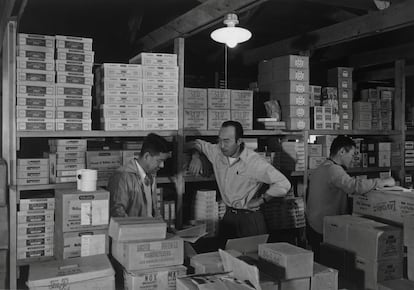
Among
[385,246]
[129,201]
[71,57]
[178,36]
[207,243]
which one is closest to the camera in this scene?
[385,246]

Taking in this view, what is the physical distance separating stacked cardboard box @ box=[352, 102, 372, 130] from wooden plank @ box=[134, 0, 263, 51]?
2582mm

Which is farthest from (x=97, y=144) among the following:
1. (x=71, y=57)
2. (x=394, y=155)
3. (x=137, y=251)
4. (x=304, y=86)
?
(x=394, y=155)

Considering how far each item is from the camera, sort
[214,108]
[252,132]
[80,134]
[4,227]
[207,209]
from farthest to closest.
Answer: [252,132] < [214,108] < [207,209] < [80,134] < [4,227]

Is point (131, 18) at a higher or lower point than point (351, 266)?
higher

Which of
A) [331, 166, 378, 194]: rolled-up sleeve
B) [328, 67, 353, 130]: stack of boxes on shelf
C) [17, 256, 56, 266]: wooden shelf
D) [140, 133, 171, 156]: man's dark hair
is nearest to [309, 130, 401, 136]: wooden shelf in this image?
[328, 67, 353, 130]: stack of boxes on shelf

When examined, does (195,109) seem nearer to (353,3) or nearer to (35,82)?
(35,82)

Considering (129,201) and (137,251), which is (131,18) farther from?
(137,251)

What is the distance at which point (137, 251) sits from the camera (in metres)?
2.61

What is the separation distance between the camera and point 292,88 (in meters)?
4.84

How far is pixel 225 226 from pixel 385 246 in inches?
53.9

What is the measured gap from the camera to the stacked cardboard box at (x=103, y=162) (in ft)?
12.8

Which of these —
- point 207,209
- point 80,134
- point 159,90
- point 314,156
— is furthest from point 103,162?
point 314,156

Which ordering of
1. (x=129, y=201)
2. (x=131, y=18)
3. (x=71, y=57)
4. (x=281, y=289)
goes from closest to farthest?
(x=281, y=289), (x=129, y=201), (x=71, y=57), (x=131, y=18)

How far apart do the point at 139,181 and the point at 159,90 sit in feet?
3.10
